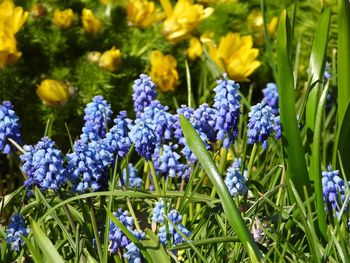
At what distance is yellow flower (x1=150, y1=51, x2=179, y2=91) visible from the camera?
11.0 ft

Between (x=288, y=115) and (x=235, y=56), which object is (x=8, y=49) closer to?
(x=235, y=56)

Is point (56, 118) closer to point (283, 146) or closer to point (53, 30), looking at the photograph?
point (53, 30)

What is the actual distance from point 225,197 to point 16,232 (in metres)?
0.55

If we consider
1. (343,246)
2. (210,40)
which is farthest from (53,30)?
(343,246)

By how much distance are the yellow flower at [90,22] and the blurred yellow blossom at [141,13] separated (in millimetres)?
150

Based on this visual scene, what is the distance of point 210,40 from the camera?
3553mm

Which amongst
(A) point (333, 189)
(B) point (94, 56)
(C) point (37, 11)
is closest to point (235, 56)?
(B) point (94, 56)

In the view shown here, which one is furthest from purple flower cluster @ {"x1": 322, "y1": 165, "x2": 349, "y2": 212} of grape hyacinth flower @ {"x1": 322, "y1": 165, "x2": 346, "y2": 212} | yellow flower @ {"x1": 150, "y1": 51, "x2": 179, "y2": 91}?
yellow flower @ {"x1": 150, "y1": 51, "x2": 179, "y2": 91}

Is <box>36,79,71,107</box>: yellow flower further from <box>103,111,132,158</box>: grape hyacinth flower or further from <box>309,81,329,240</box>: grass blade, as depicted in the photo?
<box>309,81,329,240</box>: grass blade

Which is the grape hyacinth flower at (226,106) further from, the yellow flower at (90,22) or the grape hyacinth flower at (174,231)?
the yellow flower at (90,22)

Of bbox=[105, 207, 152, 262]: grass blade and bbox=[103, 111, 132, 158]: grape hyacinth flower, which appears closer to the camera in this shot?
bbox=[105, 207, 152, 262]: grass blade

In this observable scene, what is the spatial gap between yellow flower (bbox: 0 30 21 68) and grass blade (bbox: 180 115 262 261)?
1.40 metres

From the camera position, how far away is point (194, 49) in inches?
143

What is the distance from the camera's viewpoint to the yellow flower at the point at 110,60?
11.0 ft
